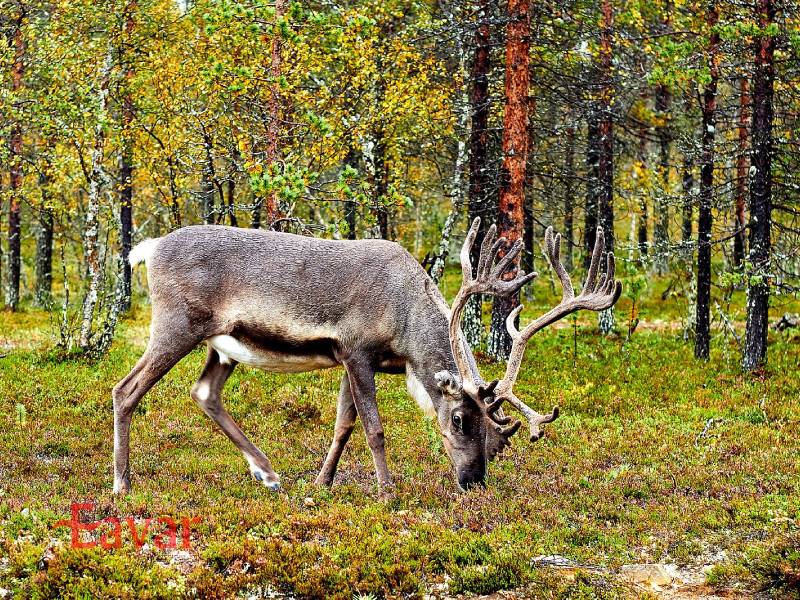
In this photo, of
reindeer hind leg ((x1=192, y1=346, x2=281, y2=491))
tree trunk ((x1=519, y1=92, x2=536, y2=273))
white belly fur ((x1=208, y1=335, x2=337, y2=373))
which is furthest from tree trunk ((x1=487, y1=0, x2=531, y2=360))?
white belly fur ((x1=208, y1=335, x2=337, y2=373))

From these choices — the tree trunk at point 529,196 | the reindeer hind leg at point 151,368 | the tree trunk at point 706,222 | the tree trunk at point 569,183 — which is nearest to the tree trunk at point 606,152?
the tree trunk at point 569,183

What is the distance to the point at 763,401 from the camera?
13.8 m

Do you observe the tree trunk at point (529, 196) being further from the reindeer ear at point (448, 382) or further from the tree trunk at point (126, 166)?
the tree trunk at point (126, 166)

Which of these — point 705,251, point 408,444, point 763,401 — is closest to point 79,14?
point 408,444

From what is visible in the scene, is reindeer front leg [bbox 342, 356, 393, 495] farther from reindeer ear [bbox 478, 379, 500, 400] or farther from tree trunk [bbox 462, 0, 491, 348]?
tree trunk [bbox 462, 0, 491, 348]

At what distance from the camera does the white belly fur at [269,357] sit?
9.47m

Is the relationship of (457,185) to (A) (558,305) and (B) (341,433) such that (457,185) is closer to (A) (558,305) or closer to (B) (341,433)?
(A) (558,305)

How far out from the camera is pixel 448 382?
906 centimetres

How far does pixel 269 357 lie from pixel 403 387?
558 cm

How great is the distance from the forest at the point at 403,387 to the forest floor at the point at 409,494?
36mm

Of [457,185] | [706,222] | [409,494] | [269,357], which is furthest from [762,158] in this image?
[269,357]

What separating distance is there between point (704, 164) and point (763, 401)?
17.2ft

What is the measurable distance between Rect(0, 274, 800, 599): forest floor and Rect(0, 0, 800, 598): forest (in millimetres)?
36

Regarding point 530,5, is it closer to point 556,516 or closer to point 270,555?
point 556,516
